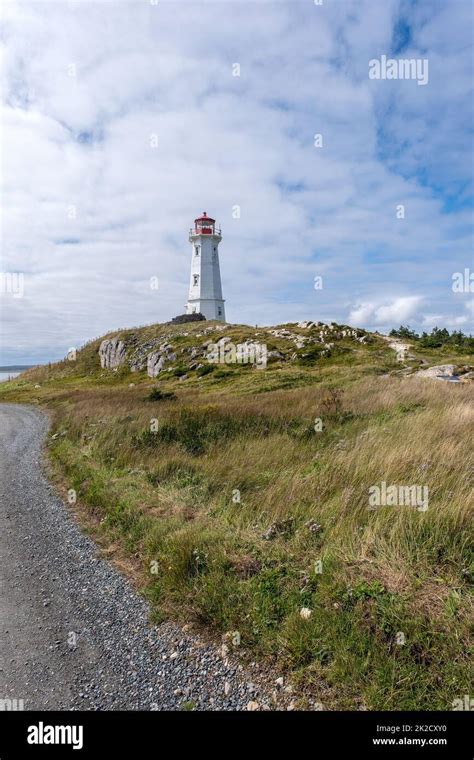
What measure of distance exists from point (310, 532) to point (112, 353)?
5628 centimetres

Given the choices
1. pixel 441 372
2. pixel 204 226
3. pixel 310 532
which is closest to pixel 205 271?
pixel 204 226

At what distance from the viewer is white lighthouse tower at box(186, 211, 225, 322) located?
6241cm

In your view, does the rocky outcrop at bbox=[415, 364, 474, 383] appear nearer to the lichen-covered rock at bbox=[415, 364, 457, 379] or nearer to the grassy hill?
the lichen-covered rock at bbox=[415, 364, 457, 379]

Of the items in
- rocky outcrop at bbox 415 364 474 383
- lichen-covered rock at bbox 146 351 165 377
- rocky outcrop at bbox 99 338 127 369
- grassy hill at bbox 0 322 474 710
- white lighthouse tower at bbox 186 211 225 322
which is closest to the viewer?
grassy hill at bbox 0 322 474 710

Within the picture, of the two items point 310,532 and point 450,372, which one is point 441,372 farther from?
point 310,532

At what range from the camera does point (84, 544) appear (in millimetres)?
6844

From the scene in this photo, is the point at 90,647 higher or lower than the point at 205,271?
lower

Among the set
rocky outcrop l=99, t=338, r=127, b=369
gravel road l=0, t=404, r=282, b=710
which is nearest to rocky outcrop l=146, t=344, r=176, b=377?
rocky outcrop l=99, t=338, r=127, b=369

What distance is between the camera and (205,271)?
62.5 meters

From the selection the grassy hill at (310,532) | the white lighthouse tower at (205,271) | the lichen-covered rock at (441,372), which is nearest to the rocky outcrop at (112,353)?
the white lighthouse tower at (205,271)

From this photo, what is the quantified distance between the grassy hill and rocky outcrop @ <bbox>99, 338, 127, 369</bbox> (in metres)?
43.1

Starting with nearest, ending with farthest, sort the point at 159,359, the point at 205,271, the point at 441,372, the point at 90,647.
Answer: the point at 90,647
the point at 441,372
the point at 159,359
the point at 205,271

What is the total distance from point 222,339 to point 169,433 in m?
35.1
